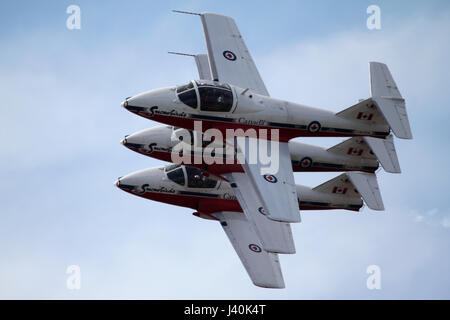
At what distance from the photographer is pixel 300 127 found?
1453 inches

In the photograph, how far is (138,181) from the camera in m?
38.3

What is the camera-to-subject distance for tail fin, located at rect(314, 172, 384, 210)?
37781mm

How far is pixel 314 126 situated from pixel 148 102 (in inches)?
301

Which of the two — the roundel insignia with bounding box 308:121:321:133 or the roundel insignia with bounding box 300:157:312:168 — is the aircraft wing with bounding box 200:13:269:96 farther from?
the roundel insignia with bounding box 300:157:312:168

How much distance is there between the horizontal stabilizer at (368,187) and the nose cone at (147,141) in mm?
8712

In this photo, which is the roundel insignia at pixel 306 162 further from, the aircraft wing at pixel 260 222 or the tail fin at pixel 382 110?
the aircraft wing at pixel 260 222

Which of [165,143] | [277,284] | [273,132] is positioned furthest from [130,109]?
[277,284]

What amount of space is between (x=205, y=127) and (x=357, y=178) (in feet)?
26.2

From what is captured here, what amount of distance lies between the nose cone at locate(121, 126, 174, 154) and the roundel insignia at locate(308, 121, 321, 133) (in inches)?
250

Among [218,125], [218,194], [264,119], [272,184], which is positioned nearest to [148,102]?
[218,125]

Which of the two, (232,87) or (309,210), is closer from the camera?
(232,87)

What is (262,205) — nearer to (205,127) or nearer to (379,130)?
(205,127)

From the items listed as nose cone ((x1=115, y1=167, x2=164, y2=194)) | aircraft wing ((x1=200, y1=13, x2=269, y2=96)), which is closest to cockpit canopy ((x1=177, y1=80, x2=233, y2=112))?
aircraft wing ((x1=200, y1=13, x2=269, y2=96))

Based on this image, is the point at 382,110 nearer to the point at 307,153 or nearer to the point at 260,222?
the point at 307,153
